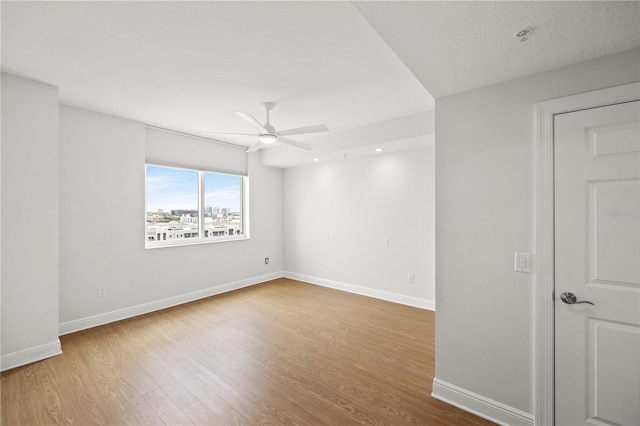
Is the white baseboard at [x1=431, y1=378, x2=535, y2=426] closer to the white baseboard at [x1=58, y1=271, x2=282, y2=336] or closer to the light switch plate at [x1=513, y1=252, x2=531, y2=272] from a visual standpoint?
the light switch plate at [x1=513, y1=252, x2=531, y2=272]

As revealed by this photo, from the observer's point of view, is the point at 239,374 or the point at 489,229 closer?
the point at 489,229

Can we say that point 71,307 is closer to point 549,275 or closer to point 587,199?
point 549,275

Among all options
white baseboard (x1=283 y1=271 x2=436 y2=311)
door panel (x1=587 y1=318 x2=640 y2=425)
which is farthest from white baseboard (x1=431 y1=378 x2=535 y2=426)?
white baseboard (x1=283 y1=271 x2=436 y2=311)

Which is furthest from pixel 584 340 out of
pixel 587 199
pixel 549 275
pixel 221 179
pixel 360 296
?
pixel 221 179

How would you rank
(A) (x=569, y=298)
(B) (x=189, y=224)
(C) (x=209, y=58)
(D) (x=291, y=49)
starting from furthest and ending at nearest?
(B) (x=189, y=224) < (C) (x=209, y=58) < (D) (x=291, y=49) < (A) (x=569, y=298)

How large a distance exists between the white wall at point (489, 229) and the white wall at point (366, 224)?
6.60 ft

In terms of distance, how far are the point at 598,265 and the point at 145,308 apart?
16.3 feet

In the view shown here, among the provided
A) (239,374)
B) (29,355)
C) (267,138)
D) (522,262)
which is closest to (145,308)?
(29,355)

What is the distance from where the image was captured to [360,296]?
4.79m

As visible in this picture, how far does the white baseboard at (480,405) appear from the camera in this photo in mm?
1857

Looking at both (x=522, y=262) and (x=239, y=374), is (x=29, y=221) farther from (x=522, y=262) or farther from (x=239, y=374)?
(x=522, y=262)

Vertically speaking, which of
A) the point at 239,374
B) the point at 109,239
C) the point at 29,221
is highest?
the point at 29,221

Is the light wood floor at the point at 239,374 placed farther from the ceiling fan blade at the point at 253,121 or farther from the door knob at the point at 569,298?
the ceiling fan blade at the point at 253,121

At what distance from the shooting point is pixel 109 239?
144 inches
